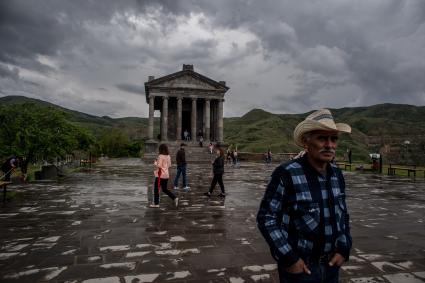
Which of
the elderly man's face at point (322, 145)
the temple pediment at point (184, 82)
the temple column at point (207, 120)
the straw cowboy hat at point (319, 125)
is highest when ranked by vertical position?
the temple pediment at point (184, 82)

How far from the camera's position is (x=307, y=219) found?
253 centimetres

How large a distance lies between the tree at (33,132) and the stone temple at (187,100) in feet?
78.5

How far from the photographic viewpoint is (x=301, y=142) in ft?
9.66

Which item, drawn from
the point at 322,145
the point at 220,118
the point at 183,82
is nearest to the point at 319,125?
the point at 322,145

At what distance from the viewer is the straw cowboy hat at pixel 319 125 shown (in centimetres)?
267

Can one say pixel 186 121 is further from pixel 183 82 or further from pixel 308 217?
pixel 308 217

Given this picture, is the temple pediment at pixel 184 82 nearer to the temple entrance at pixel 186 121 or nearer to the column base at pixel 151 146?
the temple entrance at pixel 186 121

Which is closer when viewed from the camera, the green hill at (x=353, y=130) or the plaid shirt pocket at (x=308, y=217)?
the plaid shirt pocket at (x=308, y=217)

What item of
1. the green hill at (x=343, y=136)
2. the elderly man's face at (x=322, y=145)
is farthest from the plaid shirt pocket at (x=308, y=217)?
the green hill at (x=343, y=136)

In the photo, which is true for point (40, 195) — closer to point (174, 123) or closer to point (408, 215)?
point (408, 215)

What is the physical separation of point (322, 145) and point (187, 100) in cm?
4393

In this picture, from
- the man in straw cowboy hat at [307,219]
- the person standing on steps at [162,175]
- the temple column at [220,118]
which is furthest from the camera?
the temple column at [220,118]

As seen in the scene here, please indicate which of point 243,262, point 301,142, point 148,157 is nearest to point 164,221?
point 243,262

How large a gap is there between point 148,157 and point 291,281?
35873mm
